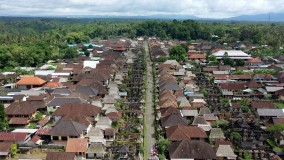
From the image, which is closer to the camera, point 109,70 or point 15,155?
point 15,155

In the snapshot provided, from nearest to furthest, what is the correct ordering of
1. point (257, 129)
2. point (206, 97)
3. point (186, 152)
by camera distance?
point (186, 152) < point (257, 129) < point (206, 97)

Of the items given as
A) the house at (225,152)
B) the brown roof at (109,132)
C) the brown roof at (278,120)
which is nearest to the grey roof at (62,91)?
the brown roof at (109,132)

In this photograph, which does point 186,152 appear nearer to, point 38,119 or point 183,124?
point 183,124

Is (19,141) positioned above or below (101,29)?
below

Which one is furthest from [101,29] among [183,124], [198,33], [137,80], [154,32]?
[183,124]

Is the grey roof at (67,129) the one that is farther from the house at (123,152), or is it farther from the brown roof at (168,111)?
the brown roof at (168,111)

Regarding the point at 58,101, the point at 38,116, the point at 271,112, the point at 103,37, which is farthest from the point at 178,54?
the point at 103,37

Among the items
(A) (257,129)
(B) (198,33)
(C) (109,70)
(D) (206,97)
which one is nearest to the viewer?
(A) (257,129)
